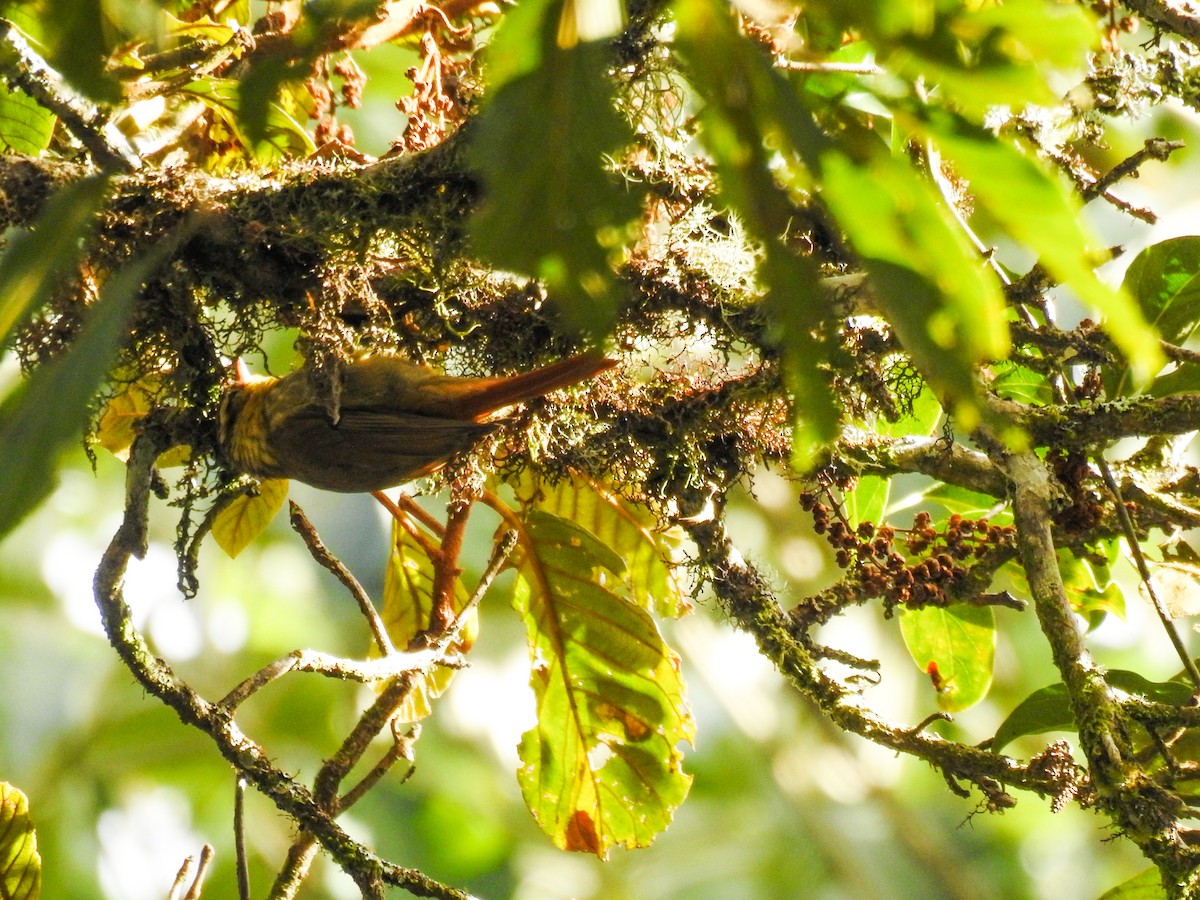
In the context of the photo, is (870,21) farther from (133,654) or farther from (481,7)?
(481,7)

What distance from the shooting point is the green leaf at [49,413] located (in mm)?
554

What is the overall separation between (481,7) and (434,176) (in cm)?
82

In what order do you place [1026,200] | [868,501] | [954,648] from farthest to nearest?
[954,648] < [868,501] < [1026,200]

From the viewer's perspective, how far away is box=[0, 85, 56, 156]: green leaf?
1.50 metres

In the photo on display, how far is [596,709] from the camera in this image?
1.80m

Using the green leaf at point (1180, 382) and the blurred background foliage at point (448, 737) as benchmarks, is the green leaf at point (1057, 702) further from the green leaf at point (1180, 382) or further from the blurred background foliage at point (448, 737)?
the blurred background foliage at point (448, 737)

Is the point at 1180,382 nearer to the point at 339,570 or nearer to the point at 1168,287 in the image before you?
the point at 1168,287

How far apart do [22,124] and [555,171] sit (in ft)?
4.26

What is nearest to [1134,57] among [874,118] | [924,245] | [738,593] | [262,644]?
[874,118]

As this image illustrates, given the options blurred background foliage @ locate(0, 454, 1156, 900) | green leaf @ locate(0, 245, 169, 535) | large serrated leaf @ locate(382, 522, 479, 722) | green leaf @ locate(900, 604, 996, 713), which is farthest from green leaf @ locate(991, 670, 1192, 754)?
blurred background foliage @ locate(0, 454, 1156, 900)

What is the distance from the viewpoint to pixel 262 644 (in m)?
4.96

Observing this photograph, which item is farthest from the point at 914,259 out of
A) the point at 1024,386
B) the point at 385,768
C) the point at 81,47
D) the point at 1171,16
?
the point at 385,768

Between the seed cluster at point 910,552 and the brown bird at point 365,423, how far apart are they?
0.50 meters

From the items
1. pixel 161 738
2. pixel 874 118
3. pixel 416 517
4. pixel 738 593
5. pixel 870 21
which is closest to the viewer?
pixel 870 21
